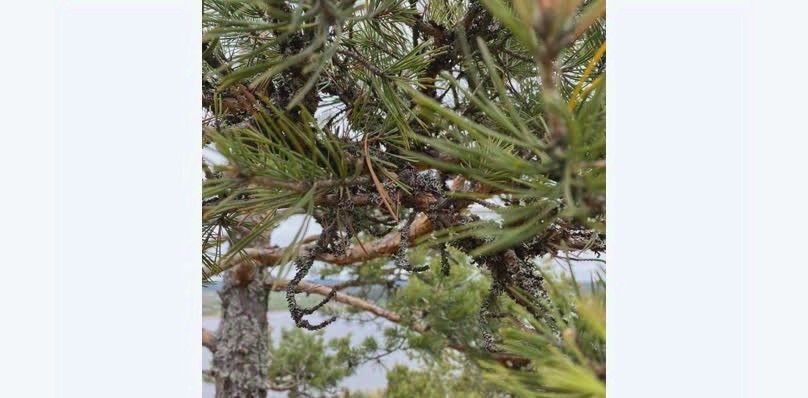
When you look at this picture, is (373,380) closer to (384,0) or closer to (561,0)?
(384,0)

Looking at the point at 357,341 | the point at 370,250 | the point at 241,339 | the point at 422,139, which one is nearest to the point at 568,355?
the point at 422,139

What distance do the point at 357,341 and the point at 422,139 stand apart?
1.98m

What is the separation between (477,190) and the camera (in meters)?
0.59

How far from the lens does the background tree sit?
296mm

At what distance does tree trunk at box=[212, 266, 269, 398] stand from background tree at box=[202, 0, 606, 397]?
85 centimetres

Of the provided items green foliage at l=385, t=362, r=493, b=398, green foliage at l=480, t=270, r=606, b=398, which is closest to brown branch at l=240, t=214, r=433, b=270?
green foliage at l=480, t=270, r=606, b=398

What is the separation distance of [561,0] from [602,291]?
207 millimetres

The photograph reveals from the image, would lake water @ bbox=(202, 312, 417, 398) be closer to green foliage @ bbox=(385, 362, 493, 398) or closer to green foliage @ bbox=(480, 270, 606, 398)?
green foliage @ bbox=(385, 362, 493, 398)

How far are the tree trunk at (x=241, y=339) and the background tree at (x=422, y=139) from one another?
2.80 feet

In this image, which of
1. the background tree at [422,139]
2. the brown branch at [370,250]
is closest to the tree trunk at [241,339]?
the brown branch at [370,250]

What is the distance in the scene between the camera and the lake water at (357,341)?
6.93 ft

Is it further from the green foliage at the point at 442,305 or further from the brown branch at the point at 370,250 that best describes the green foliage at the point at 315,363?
the brown branch at the point at 370,250

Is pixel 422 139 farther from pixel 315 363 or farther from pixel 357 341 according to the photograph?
pixel 357 341

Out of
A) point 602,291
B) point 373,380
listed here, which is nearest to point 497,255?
point 602,291
